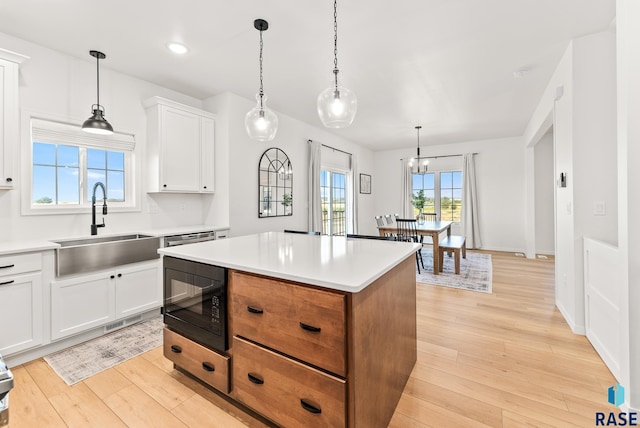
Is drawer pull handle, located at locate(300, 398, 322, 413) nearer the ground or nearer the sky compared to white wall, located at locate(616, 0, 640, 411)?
nearer the ground

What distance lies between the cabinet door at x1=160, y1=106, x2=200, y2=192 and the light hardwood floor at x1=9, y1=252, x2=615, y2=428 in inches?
77.1

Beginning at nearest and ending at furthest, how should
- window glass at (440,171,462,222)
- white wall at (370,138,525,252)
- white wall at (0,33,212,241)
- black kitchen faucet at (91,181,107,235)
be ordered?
white wall at (0,33,212,241)
black kitchen faucet at (91,181,107,235)
white wall at (370,138,525,252)
window glass at (440,171,462,222)

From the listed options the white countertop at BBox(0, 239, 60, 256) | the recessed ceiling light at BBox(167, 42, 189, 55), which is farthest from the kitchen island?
the recessed ceiling light at BBox(167, 42, 189, 55)

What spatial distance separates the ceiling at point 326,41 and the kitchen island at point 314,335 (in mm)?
1906

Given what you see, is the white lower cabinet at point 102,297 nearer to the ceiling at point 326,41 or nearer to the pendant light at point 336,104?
the ceiling at point 326,41

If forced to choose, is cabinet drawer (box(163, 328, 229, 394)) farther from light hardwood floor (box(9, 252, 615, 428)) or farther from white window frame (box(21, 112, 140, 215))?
white window frame (box(21, 112, 140, 215))

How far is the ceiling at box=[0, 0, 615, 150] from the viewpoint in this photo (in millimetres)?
2193

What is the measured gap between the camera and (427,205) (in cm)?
747

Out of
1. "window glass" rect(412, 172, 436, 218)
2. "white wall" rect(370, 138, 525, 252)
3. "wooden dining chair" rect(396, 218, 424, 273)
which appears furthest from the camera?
"window glass" rect(412, 172, 436, 218)

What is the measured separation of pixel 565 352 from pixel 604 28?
276 centimetres

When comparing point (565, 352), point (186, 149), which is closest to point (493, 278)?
point (565, 352)

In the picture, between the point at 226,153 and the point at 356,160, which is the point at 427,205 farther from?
the point at 226,153

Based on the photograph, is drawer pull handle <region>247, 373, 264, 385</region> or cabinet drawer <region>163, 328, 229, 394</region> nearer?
drawer pull handle <region>247, 373, 264, 385</region>

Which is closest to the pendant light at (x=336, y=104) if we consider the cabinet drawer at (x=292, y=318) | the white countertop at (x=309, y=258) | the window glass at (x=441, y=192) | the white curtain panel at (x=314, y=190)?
the white countertop at (x=309, y=258)
